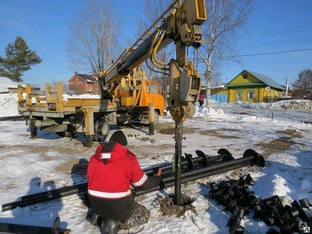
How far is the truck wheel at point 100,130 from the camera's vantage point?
8498 millimetres

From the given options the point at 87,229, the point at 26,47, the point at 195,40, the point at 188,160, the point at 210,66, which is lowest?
the point at 87,229

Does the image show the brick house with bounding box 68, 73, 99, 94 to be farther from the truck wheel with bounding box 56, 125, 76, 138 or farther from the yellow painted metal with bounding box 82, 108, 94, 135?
the yellow painted metal with bounding box 82, 108, 94, 135

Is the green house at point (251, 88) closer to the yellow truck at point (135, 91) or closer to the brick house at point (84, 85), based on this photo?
the brick house at point (84, 85)

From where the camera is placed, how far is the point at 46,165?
589 centimetres

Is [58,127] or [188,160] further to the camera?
[58,127]

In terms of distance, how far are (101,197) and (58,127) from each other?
225 inches

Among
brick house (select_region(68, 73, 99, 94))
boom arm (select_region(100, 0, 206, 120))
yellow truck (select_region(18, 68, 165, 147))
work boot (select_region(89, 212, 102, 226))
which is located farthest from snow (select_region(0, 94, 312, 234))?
brick house (select_region(68, 73, 99, 94))

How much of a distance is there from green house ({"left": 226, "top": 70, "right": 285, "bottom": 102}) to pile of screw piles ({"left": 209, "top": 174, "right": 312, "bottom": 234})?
41.9 m

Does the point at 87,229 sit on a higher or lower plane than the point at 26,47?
lower

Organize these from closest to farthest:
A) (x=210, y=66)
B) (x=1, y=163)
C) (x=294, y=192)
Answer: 1. (x=294, y=192)
2. (x=1, y=163)
3. (x=210, y=66)

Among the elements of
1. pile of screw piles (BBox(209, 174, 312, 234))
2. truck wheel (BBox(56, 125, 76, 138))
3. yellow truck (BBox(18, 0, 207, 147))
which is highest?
yellow truck (BBox(18, 0, 207, 147))

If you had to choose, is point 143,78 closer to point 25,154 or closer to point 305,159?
point 25,154

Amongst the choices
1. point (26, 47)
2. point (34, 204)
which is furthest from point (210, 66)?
point (26, 47)

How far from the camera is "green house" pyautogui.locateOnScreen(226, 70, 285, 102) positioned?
42.6 m
